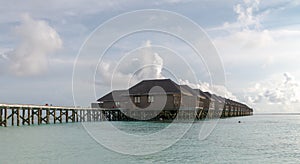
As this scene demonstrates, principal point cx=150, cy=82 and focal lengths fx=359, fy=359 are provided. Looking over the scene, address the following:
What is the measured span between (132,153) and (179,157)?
8.60 ft

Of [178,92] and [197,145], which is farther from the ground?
[178,92]

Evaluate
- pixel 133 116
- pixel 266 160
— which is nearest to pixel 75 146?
pixel 266 160

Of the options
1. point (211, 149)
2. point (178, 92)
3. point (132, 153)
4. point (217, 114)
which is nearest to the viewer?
point (132, 153)

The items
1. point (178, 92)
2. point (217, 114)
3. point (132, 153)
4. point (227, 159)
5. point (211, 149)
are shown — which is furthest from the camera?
point (217, 114)

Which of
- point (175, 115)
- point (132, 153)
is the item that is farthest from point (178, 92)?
point (132, 153)

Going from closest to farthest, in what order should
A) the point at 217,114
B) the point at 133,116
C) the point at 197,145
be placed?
the point at 197,145 → the point at 133,116 → the point at 217,114

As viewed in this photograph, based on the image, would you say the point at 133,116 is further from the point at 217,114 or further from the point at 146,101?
the point at 217,114

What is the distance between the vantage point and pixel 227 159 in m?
17.3

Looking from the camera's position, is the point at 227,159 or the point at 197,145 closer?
the point at 227,159

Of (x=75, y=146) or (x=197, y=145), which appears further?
(x=197, y=145)

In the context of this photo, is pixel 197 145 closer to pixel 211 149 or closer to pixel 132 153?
pixel 211 149

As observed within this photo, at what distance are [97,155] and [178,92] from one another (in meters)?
37.2

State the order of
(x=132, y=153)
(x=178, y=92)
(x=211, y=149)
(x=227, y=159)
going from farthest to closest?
(x=178, y=92) < (x=211, y=149) < (x=132, y=153) < (x=227, y=159)

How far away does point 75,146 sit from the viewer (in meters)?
21.3
